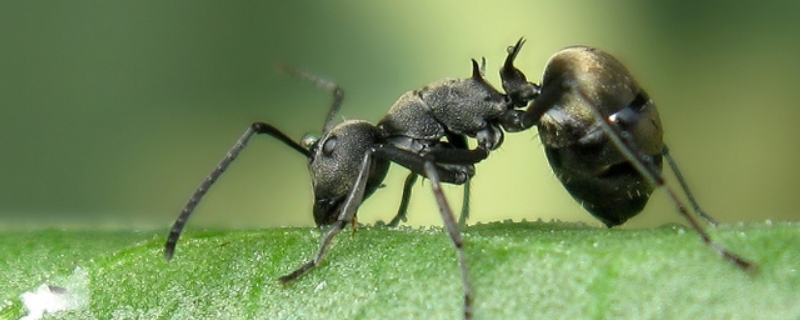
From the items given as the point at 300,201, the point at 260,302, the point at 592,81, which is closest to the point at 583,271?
the point at 260,302

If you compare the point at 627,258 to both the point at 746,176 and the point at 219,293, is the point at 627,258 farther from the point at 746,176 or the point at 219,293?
the point at 746,176

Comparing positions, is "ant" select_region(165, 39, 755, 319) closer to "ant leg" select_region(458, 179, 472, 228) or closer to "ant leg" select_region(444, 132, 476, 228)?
"ant leg" select_region(444, 132, 476, 228)

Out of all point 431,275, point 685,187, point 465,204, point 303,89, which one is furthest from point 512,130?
point 303,89

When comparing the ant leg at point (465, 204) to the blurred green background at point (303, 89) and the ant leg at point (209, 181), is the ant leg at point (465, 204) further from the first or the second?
the blurred green background at point (303, 89)

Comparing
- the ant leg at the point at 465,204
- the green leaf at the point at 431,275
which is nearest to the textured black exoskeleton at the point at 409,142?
the ant leg at the point at 465,204

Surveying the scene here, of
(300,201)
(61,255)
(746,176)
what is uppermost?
(61,255)

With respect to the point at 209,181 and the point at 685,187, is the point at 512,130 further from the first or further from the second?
the point at 209,181

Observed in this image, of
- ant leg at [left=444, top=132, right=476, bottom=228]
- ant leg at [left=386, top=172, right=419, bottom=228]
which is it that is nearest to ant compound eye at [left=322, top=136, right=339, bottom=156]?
ant leg at [left=386, top=172, right=419, bottom=228]
